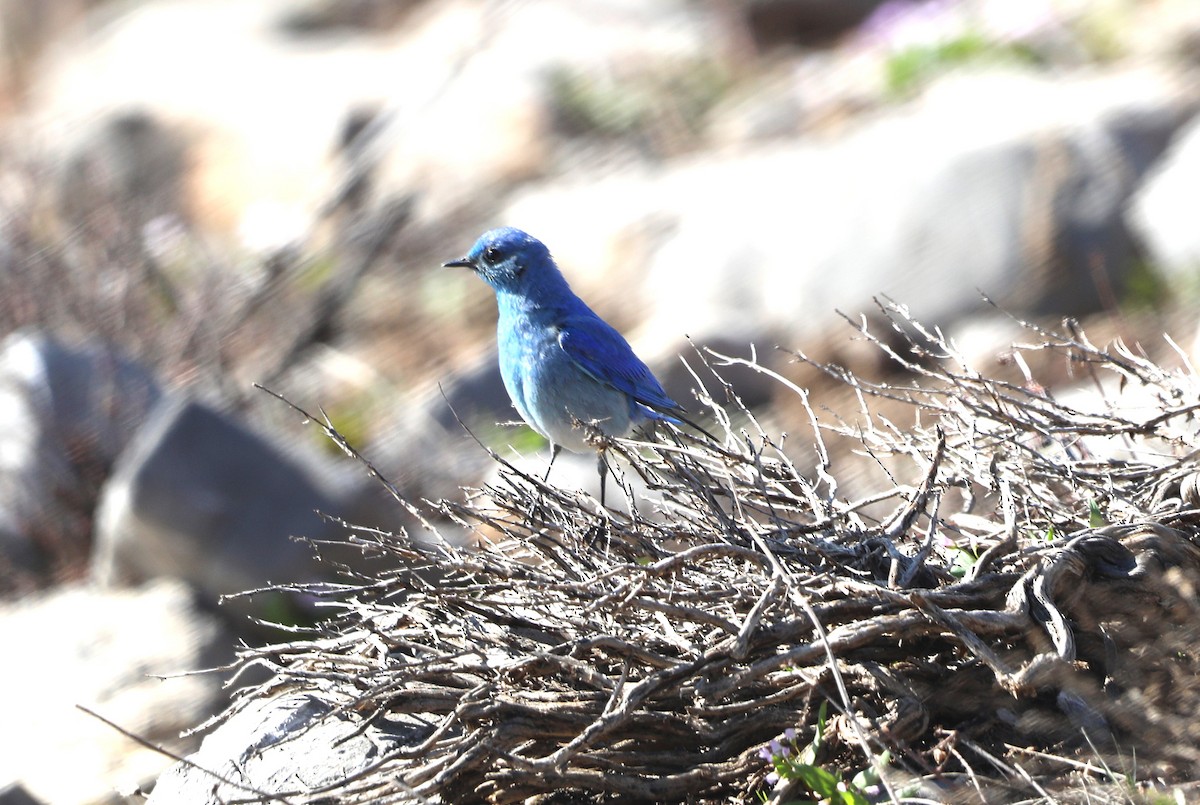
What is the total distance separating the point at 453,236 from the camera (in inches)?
481

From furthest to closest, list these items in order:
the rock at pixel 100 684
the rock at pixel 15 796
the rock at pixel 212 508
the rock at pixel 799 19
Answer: the rock at pixel 799 19
the rock at pixel 212 508
the rock at pixel 100 684
the rock at pixel 15 796

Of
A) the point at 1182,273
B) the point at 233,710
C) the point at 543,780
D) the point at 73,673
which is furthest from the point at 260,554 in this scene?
the point at 1182,273

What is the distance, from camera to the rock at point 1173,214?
883 centimetres

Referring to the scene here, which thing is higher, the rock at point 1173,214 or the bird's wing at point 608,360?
the bird's wing at point 608,360

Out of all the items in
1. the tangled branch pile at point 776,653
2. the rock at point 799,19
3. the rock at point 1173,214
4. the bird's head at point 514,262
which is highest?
the bird's head at point 514,262

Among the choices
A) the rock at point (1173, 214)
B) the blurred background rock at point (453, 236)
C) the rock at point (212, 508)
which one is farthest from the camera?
the rock at point (1173, 214)

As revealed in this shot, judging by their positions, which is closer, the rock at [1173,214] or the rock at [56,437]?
the rock at [56,437]

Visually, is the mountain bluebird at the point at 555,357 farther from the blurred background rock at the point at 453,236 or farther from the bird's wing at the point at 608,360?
the blurred background rock at the point at 453,236

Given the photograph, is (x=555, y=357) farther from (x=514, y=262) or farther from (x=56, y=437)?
(x=56, y=437)

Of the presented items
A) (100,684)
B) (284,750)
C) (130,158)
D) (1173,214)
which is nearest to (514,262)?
(284,750)

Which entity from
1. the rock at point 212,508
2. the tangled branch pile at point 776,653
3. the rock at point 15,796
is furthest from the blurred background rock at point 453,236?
the tangled branch pile at point 776,653

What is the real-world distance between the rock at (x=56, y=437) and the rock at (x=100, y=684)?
0.64 m

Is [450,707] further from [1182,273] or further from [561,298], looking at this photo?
[1182,273]

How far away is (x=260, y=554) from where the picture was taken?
725cm
